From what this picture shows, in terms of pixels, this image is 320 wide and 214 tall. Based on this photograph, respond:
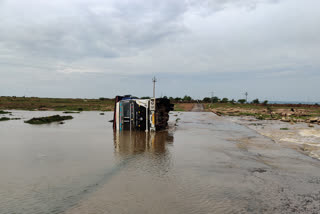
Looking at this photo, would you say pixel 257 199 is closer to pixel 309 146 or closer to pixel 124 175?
pixel 124 175

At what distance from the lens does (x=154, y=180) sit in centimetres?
672

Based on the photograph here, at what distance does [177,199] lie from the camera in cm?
541

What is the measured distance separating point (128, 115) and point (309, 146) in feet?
41.2

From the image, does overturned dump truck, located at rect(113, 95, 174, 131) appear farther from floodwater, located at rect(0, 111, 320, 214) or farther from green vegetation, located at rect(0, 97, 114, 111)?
green vegetation, located at rect(0, 97, 114, 111)

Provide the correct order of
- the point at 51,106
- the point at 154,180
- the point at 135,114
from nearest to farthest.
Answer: the point at 154,180
the point at 135,114
the point at 51,106

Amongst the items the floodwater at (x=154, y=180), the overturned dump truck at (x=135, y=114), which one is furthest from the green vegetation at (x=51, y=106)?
the floodwater at (x=154, y=180)

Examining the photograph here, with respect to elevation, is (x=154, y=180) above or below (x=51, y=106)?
below

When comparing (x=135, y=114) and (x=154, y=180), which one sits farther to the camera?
(x=135, y=114)

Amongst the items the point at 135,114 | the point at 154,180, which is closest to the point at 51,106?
the point at 135,114

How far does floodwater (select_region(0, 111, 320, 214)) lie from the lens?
5074mm

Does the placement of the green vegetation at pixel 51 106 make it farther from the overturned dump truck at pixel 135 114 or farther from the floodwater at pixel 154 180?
the floodwater at pixel 154 180

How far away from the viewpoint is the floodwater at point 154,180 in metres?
5.07

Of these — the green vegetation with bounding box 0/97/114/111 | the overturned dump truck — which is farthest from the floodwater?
the green vegetation with bounding box 0/97/114/111

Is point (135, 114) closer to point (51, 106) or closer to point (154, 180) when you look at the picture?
point (154, 180)
